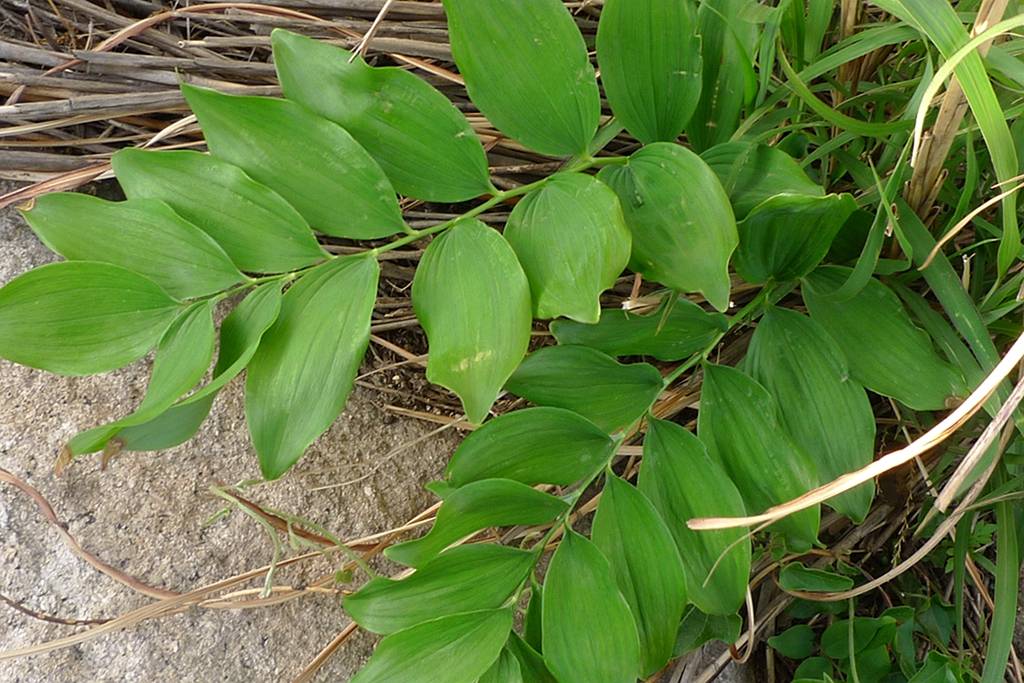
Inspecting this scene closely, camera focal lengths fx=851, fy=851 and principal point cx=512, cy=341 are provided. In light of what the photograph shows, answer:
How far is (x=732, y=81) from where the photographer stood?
476 millimetres

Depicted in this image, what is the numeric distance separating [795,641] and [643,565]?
0.27 metres

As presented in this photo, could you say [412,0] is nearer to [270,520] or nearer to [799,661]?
[270,520]

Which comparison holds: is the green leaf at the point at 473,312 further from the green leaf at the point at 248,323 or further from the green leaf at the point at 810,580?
the green leaf at the point at 810,580

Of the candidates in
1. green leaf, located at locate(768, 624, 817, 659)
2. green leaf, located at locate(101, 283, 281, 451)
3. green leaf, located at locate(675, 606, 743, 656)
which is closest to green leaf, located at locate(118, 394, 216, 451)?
green leaf, located at locate(101, 283, 281, 451)

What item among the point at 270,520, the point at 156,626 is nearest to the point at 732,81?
the point at 270,520

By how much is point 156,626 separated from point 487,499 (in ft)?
1.00

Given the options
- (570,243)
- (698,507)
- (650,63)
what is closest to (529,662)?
(698,507)

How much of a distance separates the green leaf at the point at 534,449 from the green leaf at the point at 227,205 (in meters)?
0.13

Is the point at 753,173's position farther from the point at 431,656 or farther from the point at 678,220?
the point at 431,656

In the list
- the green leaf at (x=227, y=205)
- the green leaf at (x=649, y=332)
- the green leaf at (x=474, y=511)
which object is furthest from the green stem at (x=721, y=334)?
the green leaf at (x=227, y=205)

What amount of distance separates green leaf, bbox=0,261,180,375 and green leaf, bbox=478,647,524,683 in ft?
0.80


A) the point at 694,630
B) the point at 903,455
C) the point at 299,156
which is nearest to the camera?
the point at 903,455

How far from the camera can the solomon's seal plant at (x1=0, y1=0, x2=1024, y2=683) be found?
0.41m

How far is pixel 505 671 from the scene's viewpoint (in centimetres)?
45
